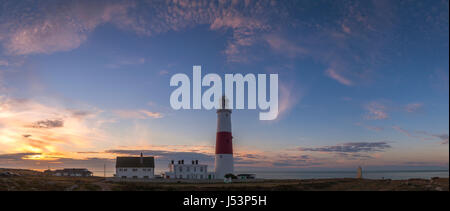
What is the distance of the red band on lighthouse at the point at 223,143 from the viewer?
212ft

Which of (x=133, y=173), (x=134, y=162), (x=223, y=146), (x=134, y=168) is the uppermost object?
→ (x=223, y=146)

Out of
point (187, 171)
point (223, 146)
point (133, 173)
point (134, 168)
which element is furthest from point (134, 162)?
point (223, 146)

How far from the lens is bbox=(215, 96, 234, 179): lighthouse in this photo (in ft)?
212

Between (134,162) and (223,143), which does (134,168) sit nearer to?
(134,162)

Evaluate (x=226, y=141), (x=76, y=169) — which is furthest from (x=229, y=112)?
(x=76, y=169)

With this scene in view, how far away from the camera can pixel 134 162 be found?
70375 millimetres

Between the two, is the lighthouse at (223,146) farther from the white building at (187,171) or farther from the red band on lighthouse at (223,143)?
the white building at (187,171)

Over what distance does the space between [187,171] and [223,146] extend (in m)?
11.1

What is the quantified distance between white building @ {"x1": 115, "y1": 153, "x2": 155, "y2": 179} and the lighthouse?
14524 millimetres

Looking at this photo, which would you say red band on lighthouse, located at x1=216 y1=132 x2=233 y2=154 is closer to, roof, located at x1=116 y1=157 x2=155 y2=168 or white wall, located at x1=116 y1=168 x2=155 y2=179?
roof, located at x1=116 y1=157 x2=155 y2=168

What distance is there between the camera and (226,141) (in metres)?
64.7

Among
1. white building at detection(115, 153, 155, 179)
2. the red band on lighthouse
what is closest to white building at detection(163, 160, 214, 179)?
white building at detection(115, 153, 155, 179)

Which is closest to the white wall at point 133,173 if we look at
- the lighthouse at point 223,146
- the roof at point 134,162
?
the roof at point 134,162
